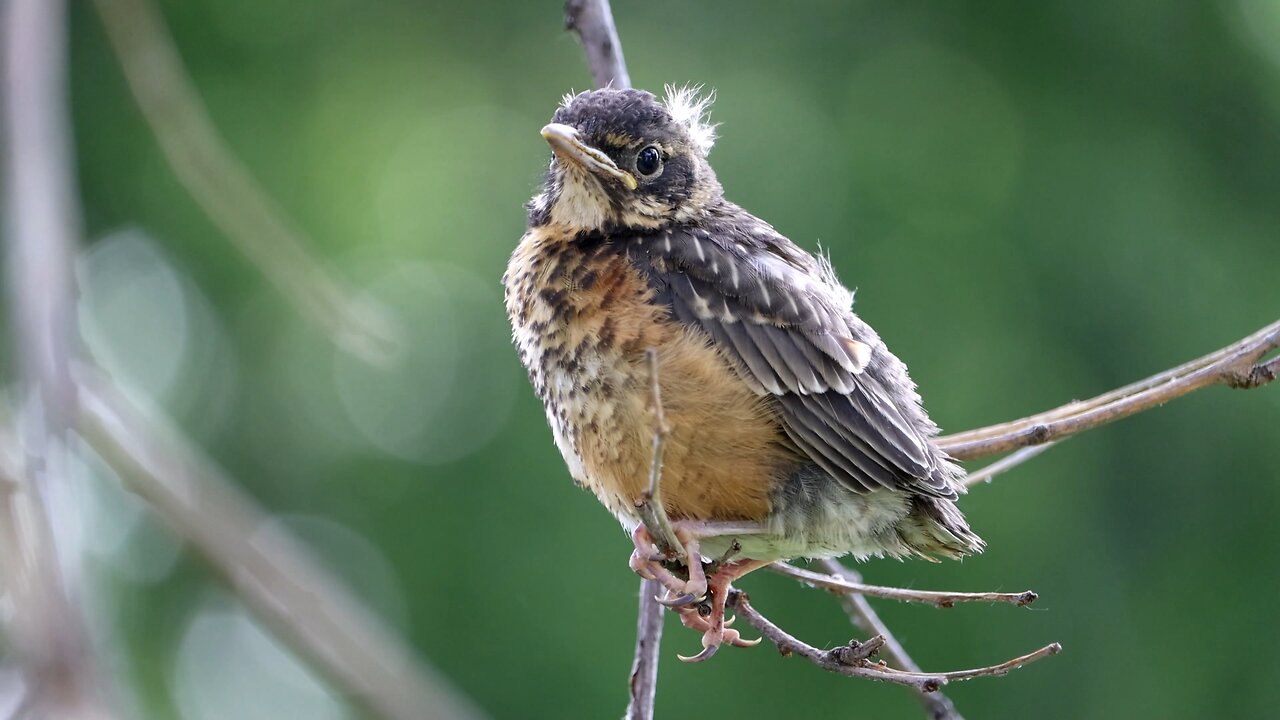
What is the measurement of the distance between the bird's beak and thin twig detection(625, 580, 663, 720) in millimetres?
956

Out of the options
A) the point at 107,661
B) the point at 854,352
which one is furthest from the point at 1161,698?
the point at 107,661

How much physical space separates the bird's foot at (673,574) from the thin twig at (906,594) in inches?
10.9

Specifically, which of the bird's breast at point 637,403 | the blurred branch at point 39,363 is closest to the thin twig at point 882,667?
the bird's breast at point 637,403

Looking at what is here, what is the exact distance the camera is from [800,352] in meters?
2.94

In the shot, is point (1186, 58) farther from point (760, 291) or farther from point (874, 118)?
point (760, 291)

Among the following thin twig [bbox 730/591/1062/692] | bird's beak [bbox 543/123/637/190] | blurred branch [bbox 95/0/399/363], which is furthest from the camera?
bird's beak [bbox 543/123/637/190]

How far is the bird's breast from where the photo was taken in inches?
106

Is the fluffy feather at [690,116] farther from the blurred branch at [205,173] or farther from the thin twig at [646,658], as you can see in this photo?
the blurred branch at [205,173]

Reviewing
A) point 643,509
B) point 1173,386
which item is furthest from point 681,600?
point 1173,386

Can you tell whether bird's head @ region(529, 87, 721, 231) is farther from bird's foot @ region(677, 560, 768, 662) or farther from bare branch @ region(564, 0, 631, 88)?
bird's foot @ region(677, 560, 768, 662)

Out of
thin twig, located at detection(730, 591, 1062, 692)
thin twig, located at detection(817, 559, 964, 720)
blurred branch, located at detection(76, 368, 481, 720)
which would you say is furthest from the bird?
blurred branch, located at detection(76, 368, 481, 720)

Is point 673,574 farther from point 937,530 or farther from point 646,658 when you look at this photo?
point 937,530

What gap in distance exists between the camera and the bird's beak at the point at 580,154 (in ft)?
9.78

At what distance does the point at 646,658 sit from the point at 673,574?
0.28 m
